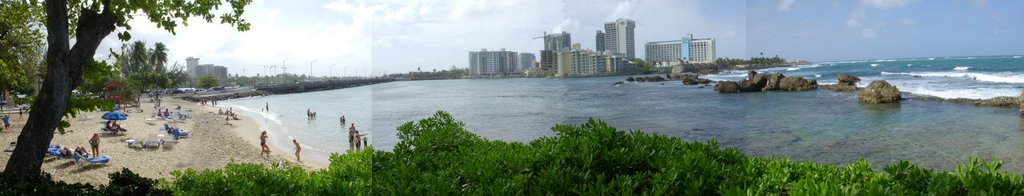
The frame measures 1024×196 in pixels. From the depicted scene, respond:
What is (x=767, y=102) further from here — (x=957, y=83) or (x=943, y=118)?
(x=957, y=83)

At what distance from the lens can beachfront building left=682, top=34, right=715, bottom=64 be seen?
5492 mm

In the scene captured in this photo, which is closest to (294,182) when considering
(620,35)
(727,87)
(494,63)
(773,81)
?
(620,35)

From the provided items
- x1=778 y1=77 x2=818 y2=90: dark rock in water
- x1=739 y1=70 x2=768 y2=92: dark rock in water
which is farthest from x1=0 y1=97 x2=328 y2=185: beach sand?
x1=778 y1=77 x2=818 y2=90: dark rock in water

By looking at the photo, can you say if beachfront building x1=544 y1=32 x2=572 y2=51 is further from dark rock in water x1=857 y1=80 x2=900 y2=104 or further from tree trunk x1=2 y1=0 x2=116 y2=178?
dark rock in water x1=857 y1=80 x2=900 y2=104

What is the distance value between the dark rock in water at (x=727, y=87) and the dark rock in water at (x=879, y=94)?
4.74 m

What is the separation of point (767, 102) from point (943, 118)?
11.7 feet

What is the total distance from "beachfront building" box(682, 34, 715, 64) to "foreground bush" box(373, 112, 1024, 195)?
315 cm

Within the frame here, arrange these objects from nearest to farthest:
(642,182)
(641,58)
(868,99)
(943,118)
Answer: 1. (642,182)
2. (641,58)
3. (943,118)
4. (868,99)

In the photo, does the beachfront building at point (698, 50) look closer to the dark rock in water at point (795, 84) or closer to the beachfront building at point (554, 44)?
the beachfront building at point (554, 44)

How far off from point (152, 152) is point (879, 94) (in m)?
16.0

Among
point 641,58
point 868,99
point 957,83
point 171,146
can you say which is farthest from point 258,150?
point 957,83

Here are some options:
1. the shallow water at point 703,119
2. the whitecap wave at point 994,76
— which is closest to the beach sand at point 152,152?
the shallow water at point 703,119

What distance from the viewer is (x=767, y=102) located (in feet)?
28.8

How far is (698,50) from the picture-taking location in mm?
5672
